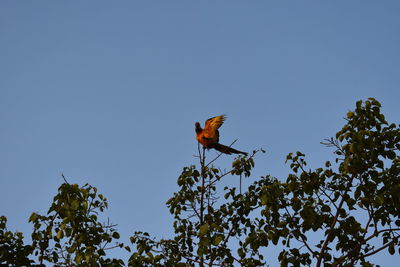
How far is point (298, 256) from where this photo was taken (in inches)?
219

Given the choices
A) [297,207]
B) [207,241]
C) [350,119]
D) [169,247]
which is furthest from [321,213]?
[169,247]

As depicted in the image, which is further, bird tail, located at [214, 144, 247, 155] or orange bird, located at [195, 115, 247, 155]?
orange bird, located at [195, 115, 247, 155]

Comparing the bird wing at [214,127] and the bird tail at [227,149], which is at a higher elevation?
the bird wing at [214,127]

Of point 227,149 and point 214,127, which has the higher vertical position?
point 214,127

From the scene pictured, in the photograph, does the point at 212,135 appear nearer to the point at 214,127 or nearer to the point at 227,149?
the point at 214,127

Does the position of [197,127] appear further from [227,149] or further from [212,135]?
[227,149]

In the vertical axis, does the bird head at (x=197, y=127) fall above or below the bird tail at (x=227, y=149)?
above

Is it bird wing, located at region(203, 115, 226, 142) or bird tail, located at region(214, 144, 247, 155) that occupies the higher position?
bird wing, located at region(203, 115, 226, 142)

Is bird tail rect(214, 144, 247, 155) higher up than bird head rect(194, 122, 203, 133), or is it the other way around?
bird head rect(194, 122, 203, 133)

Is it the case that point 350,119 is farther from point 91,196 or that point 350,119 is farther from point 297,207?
point 91,196

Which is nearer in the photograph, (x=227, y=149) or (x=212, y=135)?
(x=227, y=149)

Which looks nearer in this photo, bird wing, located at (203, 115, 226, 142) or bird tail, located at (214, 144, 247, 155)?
bird tail, located at (214, 144, 247, 155)

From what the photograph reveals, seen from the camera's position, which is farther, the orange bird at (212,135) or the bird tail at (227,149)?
the orange bird at (212,135)

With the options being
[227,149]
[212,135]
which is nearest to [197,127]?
[212,135]
